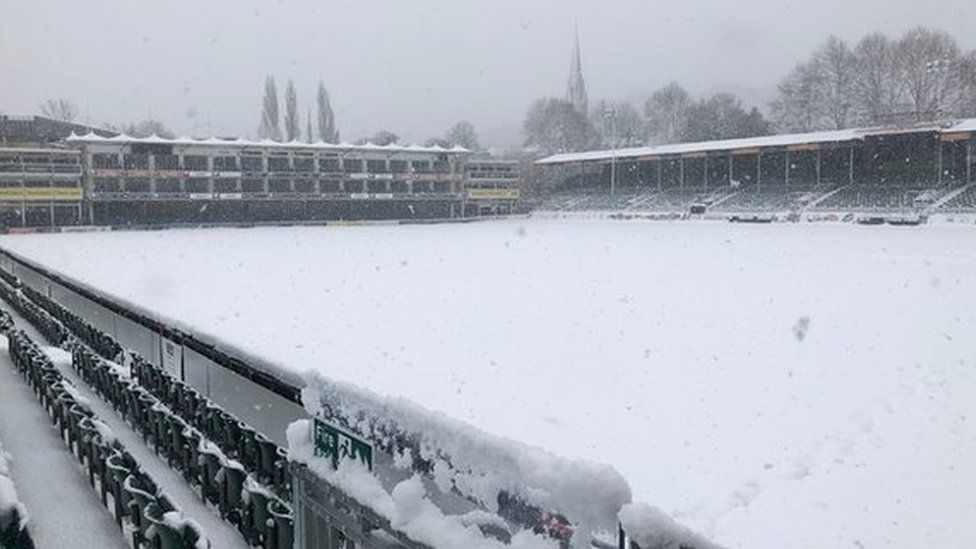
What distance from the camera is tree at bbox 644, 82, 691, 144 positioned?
12314 centimetres

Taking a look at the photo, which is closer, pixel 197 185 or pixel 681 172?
pixel 197 185

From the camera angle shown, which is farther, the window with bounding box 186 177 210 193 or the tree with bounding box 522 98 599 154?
the tree with bounding box 522 98 599 154

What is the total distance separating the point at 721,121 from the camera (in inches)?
4218

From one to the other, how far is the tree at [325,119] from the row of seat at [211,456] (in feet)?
362

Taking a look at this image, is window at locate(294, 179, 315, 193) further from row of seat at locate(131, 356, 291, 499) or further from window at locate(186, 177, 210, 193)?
row of seat at locate(131, 356, 291, 499)

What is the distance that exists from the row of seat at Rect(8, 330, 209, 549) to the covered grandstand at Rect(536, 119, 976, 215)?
4841cm

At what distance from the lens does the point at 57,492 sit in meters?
6.58

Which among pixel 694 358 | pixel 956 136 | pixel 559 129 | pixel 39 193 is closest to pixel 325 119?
pixel 559 129

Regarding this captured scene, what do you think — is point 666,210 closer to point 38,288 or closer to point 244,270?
point 244,270

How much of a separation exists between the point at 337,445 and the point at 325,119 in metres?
118

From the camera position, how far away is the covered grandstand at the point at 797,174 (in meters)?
51.4

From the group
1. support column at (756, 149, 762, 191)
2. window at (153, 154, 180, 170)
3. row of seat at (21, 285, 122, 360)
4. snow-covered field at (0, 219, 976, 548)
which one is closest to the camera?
snow-covered field at (0, 219, 976, 548)

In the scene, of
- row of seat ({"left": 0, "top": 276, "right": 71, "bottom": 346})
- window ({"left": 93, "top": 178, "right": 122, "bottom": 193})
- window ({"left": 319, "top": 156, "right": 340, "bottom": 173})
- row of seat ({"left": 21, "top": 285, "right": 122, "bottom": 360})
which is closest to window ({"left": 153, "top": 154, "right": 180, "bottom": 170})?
window ({"left": 93, "top": 178, "right": 122, "bottom": 193})

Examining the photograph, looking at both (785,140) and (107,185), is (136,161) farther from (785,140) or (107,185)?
(785,140)
